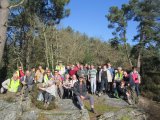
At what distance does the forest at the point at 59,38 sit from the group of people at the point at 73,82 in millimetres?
6715

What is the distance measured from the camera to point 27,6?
30.8 metres

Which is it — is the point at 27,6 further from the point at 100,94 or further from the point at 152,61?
the point at 100,94

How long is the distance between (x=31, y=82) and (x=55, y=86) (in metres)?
1.49

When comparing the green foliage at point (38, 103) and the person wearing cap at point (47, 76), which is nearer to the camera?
the green foliage at point (38, 103)

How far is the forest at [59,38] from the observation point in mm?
29925

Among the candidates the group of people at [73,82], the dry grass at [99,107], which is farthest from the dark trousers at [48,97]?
the dry grass at [99,107]

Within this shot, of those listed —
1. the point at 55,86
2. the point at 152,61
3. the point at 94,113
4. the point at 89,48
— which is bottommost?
the point at 94,113

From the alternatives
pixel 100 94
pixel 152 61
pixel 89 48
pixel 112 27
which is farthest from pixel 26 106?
pixel 89 48

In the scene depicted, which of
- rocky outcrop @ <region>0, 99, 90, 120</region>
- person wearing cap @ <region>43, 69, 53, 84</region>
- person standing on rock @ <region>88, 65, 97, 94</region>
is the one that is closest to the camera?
rocky outcrop @ <region>0, 99, 90, 120</region>

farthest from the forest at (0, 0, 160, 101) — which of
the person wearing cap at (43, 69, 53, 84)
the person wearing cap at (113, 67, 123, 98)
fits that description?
the person wearing cap at (43, 69, 53, 84)

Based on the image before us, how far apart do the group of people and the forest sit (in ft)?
22.0

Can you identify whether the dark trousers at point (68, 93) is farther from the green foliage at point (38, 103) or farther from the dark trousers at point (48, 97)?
the dark trousers at point (48, 97)

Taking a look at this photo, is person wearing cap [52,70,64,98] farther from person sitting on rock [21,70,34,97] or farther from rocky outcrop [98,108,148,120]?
rocky outcrop [98,108,148,120]

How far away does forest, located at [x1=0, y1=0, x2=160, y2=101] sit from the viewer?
98.2ft
